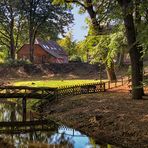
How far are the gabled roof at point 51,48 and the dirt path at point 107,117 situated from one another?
188 ft

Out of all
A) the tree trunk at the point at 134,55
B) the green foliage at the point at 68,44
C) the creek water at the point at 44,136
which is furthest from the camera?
the green foliage at the point at 68,44

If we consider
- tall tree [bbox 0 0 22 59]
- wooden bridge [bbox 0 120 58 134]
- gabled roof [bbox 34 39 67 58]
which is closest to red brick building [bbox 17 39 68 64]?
gabled roof [bbox 34 39 67 58]

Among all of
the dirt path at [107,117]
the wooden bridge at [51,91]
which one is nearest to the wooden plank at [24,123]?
the dirt path at [107,117]

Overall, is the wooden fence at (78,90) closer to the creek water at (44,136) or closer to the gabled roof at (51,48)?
the creek water at (44,136)

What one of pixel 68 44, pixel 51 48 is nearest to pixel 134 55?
pixel 51 48

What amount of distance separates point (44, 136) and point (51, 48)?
71.5m

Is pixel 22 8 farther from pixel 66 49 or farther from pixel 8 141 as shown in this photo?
pixel 8 141

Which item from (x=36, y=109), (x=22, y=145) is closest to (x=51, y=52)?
(x=36, y=109)

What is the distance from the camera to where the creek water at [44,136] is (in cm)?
2002

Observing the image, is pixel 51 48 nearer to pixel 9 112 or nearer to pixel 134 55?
pixel 9 112

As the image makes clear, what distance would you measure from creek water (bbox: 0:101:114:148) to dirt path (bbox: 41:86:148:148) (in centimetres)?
55

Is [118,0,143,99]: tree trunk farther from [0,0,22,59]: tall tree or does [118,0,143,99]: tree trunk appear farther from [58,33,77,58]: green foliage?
[58,33,77,58]: green foliage

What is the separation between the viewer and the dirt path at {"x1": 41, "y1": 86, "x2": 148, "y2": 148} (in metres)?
19.0

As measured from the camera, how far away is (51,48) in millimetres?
93438
